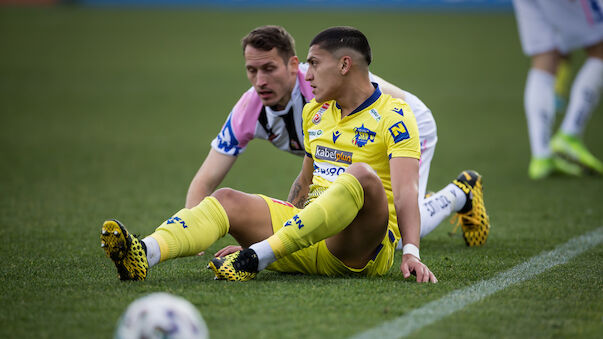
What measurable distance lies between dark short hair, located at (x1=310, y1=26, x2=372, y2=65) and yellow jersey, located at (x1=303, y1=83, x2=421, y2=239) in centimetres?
25

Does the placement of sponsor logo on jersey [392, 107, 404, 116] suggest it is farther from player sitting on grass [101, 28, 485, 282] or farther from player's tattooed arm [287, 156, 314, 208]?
player's tattooed arm [287, 156, 314, 208]

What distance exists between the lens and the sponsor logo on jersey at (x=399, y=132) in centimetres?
388

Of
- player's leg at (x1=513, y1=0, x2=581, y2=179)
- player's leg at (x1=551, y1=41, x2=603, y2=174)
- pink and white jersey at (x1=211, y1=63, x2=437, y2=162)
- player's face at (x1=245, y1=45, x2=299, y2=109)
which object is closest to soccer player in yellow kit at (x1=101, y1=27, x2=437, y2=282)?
player's face at (x1=245, y1=45, x2=299, y2=109)

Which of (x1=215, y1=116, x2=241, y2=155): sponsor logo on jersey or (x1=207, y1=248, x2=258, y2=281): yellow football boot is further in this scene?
(x1=215, y1=116, x2=241, y2=155): sponsor logo on jersey

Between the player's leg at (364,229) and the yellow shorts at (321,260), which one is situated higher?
the player's leg at (364,229)

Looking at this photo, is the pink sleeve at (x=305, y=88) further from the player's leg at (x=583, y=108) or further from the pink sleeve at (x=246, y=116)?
the player's leg at (x=583, y=108)

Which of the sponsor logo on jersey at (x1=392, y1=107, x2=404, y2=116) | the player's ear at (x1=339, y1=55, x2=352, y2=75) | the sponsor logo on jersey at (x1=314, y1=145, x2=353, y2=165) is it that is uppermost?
the player's ear at (x1=339, y1=55, x2=352, y2=75)

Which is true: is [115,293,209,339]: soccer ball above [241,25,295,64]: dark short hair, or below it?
below

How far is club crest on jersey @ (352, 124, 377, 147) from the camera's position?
157 inches

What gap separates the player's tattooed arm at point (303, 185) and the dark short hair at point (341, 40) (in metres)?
0.66

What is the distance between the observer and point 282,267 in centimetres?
405

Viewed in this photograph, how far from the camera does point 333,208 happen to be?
3602mm

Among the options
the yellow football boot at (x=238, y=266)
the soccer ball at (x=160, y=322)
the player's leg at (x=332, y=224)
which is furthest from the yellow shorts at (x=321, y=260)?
the soccer ball at (x=160, y=322)

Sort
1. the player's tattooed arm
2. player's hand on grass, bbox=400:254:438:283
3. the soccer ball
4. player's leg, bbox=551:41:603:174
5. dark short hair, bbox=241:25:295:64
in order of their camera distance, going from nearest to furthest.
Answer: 1. the soccer ball
2. player's hand on grass, bbox=400:254:438:283
3. the player's tattooed arm
4. dark short hair, bbox=241:25:295:64
5. player's leg, bbox=551:41:603:174
